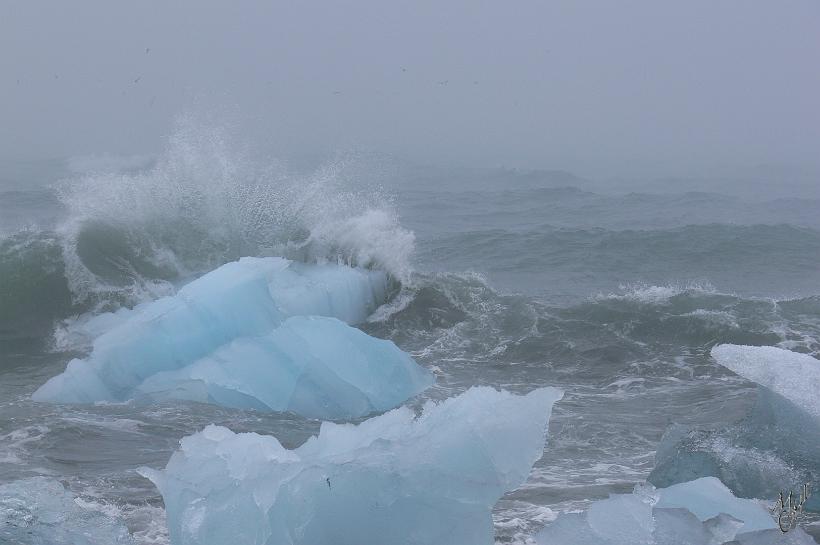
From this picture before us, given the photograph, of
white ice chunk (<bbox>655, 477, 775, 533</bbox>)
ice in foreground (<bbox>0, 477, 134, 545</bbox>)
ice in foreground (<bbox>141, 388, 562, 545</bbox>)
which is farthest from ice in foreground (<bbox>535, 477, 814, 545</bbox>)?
ice in foreground (<bbox>0, 477, 134, 545</bbox>)

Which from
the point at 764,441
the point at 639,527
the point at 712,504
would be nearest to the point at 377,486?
the point at 639,527

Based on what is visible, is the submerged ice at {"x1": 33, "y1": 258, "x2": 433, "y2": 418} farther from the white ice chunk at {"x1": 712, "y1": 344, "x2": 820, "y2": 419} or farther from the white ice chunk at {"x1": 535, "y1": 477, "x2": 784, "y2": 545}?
the white ice chunk at {"x1": 535, "y1": 477, "x2": 784, "y2": 545}

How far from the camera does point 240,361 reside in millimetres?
8242

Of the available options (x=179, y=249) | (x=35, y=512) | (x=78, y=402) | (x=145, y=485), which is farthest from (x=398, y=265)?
(x=35, y=512)

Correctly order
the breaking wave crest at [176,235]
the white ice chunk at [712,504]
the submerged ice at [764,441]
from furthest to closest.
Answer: the breaking wave crest at [176,235]
the submerged ice at [764,441]
the white ice chunk at [712,504]

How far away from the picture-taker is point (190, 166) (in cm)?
1650

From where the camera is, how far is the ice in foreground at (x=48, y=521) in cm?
399

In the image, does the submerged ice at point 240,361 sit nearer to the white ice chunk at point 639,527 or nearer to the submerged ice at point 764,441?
the submerged ice at point 764,441

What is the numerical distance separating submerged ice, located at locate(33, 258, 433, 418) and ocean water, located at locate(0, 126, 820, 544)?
0.29 metres

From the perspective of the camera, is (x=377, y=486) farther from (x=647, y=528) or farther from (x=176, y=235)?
(x=176, y=235)

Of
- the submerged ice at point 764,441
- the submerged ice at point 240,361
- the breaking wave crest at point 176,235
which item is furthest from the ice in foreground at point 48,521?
the breaking wave crest at point 176,235

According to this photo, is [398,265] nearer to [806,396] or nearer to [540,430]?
[806,396]

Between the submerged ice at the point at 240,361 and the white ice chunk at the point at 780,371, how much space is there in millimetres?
3472

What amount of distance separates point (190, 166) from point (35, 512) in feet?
42.6
